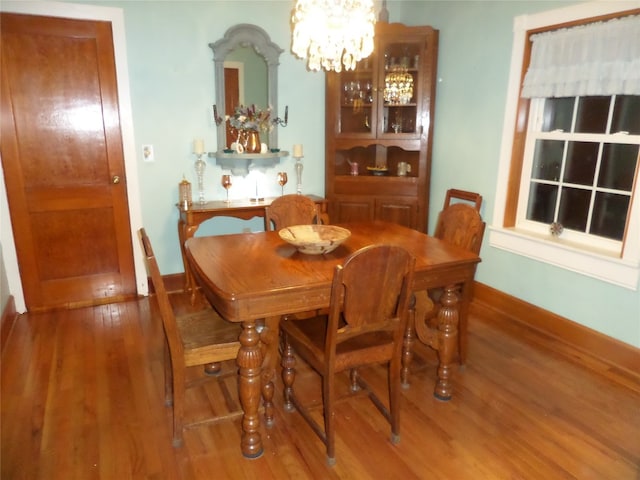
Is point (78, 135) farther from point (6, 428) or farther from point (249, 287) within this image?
point (249, 287)

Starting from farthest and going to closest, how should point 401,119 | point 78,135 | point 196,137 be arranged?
point 401,119 < point 196,137 < point 78,135

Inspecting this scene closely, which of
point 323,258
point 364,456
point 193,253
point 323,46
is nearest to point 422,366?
point 364,456

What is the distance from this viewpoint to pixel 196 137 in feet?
11.9

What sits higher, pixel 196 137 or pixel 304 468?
pixel 196 137

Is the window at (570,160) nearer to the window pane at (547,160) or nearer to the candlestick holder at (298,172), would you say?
the window pane at (547,160)

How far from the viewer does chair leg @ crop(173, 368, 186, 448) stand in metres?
1.93

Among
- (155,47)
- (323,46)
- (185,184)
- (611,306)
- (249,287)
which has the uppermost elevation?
(155,47)

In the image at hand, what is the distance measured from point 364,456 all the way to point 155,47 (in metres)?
3.10

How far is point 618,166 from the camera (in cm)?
271

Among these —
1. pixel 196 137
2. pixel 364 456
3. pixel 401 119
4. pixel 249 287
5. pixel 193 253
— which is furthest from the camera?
pixel 401 119

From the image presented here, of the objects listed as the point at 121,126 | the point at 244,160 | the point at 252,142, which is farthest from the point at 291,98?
the point at 121,126

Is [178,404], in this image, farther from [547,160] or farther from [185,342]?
[547,160]

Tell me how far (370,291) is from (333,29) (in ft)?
3.92

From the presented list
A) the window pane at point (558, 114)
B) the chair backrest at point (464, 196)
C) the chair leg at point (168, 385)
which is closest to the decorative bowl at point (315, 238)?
the chair leg at point (168, 385)
